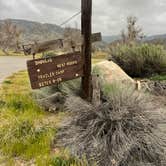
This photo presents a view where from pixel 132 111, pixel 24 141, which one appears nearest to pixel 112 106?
pixel 132 111

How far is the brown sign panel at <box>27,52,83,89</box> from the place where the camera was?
489 centimetres

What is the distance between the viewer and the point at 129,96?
4.49 metres

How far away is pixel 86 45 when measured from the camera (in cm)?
539

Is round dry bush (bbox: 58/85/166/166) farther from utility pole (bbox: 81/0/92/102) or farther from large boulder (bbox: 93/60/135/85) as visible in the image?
large boulder (bbox: 93/60/135/85)

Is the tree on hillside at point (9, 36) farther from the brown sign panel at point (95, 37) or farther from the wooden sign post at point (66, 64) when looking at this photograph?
the wooden sign post at point (66, 64)

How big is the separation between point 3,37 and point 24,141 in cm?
4824

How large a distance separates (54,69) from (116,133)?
1.72 metres

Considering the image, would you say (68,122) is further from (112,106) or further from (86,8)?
(86,8)

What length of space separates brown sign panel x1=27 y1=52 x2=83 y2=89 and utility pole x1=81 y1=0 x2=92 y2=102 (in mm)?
118

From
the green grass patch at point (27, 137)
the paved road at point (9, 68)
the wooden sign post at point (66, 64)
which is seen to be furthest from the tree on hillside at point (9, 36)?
the green grass patch at point (27, 137)

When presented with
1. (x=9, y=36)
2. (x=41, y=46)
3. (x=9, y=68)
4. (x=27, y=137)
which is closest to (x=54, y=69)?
(x=41, y=46)

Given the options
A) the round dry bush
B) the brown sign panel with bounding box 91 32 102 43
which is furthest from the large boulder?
the round dry bush

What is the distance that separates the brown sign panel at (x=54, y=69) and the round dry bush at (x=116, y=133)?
66 cm

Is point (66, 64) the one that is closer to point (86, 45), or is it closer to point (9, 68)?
point (86, 45)
